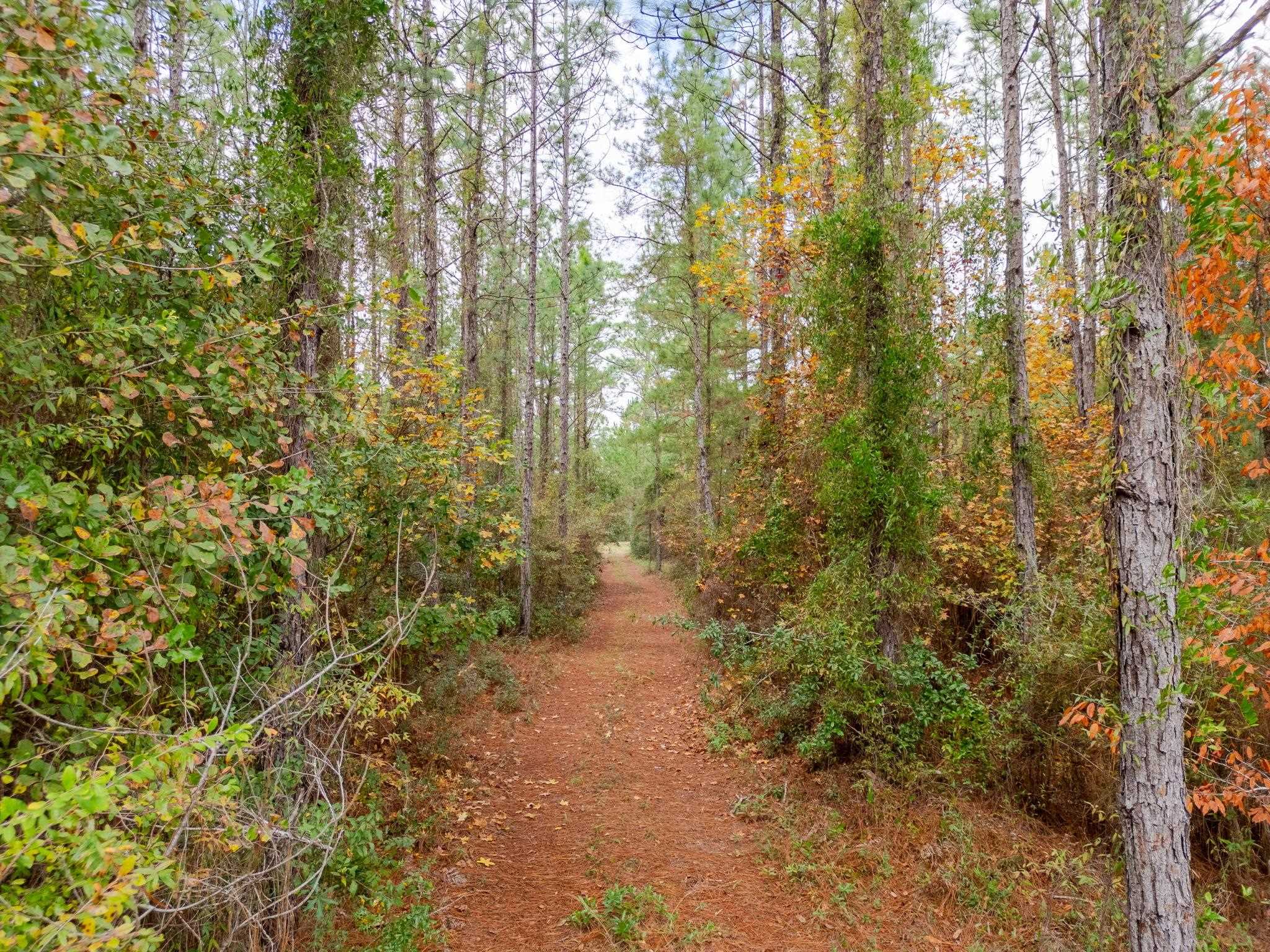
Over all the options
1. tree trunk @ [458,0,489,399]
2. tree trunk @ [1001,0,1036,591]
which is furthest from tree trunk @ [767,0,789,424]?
tree trunk @ [458,0,489,399]

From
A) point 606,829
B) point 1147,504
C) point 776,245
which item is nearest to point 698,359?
point 776,245

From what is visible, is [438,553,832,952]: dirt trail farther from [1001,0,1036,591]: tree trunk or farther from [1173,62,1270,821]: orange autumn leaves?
[1001,0,1036,591]: tree trunk

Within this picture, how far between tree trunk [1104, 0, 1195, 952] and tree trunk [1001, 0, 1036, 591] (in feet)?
11.7

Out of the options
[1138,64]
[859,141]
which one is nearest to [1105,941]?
[1138,64]

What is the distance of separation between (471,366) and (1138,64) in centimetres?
1050

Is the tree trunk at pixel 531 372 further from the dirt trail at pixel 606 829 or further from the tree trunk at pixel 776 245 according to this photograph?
the tree trunk at pixel 776 245

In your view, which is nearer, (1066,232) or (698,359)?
(1066,232)

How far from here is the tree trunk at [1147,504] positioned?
3.30 m

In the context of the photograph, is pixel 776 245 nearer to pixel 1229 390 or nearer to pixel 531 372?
pixel 531 372

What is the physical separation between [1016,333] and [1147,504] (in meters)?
4.52

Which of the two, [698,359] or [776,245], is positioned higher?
[776,245]

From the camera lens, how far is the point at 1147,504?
3365 mm

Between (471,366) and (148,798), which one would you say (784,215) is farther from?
(148,798)

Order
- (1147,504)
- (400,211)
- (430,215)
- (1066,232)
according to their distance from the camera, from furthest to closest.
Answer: (1066,232) < (400,211) < (430,215) < (1147,504)
